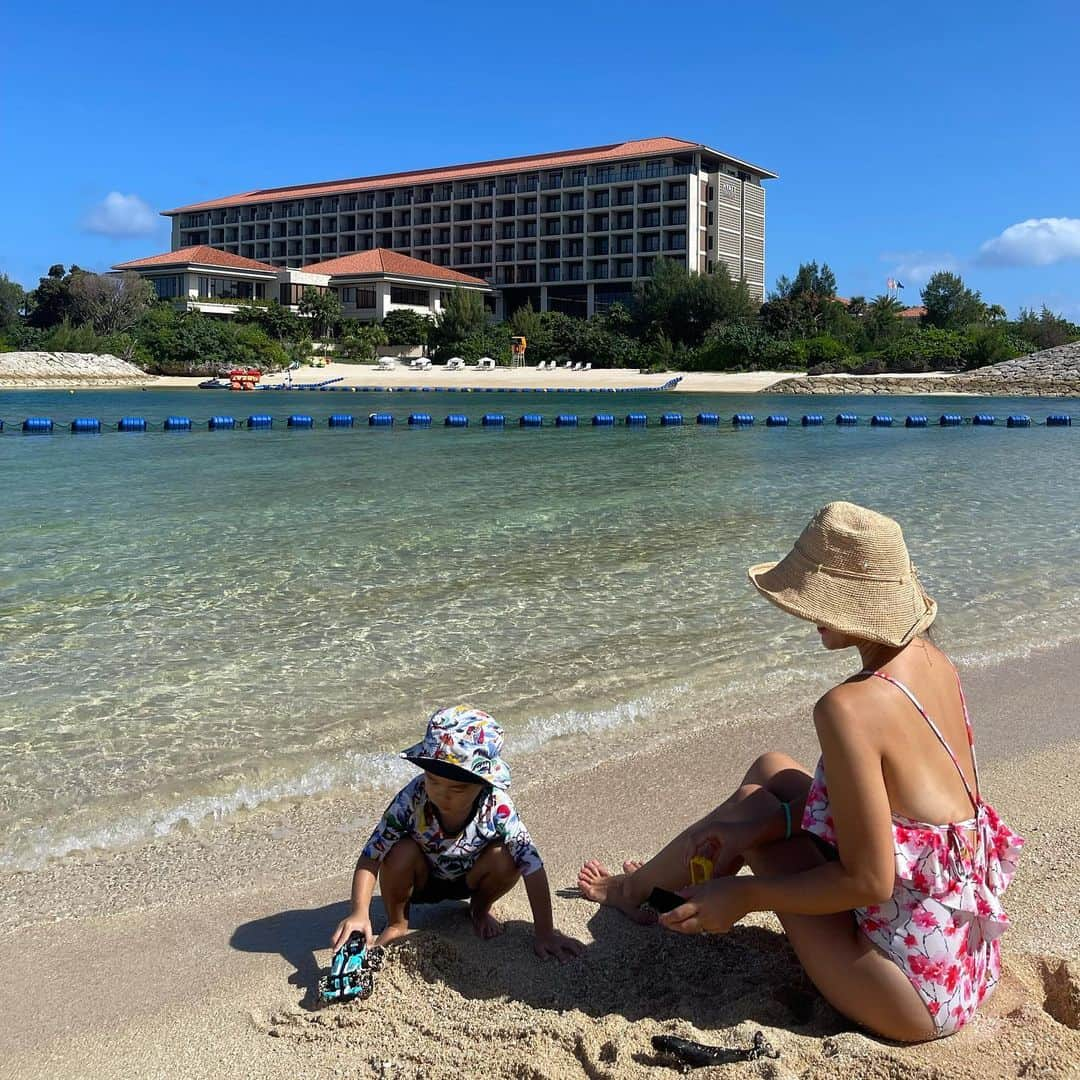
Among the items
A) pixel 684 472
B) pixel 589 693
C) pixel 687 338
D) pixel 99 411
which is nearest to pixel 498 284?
pixel 687 338

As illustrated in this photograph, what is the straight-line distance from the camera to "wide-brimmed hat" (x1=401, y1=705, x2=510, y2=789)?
3.00m

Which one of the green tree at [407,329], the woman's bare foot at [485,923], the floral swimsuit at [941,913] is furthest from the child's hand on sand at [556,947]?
the green tree at [407,329]

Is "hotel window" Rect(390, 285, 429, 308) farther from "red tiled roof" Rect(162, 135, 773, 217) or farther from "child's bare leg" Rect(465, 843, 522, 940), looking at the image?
"child's bare leg" Rect(465, 843, 522, 940)

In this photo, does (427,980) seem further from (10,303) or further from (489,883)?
(10,303)

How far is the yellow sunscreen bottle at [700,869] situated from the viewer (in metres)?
2.97

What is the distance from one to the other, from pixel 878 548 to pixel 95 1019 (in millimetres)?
2353

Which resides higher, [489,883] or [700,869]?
[700,869]

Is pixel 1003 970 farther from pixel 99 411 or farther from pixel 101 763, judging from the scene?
pixel 99 411

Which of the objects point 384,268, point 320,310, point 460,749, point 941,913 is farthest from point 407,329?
point 941,913

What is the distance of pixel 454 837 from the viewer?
322cm

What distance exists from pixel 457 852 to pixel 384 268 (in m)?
81.6

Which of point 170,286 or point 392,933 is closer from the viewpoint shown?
point 392,933

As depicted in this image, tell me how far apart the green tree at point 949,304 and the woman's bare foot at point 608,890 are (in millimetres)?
74431

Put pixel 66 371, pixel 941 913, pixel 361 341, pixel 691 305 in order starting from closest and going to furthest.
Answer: pixel 941 913, pixel 66 371, pixel 691 305, pixel 361 341
